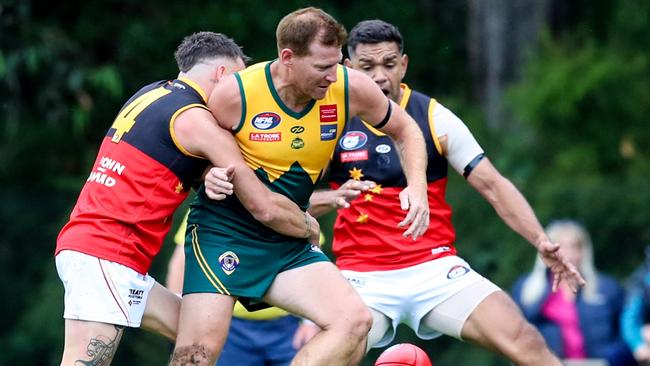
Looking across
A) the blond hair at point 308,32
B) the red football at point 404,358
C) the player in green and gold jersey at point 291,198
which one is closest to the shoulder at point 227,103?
the player in green and gold jersey at point 291,198

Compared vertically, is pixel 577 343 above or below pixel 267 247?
below

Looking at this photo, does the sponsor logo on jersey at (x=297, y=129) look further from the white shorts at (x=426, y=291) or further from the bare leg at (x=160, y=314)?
the white shorts at (x=426, y=291)

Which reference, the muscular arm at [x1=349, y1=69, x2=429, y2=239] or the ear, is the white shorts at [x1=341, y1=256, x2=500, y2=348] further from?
the ear

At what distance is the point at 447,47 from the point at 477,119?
3.51m

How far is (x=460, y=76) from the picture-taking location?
1603cm

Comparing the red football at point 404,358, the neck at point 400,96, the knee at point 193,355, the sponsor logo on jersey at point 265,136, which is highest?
the sponsor logo on jersey at point 265,136

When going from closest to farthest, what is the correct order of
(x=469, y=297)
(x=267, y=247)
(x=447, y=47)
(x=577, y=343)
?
(x=267, y=247)
(x=469, y=297)
(x=577, y=343)
(x=447, y=47)

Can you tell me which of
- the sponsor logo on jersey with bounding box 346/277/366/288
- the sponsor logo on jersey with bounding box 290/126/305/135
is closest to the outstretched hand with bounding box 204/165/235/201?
the sponsor logo on jersey with bounding box 290/126/305/135

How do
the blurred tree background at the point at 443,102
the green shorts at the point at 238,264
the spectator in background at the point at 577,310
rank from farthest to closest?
1. the blurred tree background at the point at 443,102
2. the spectator in background at the point at 577,310
3. the green shorts at the point at 238,264

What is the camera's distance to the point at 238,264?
643 cm

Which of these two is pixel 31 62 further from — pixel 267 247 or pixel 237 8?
pixel 267 247

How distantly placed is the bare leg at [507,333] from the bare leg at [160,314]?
159 centimetres

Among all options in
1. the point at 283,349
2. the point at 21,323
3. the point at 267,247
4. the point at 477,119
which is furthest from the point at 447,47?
the point at 267,247

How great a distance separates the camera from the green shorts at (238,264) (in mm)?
6406
